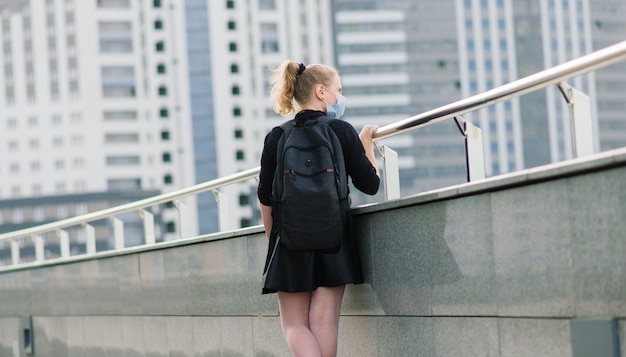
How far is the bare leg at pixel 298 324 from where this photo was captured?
494cm

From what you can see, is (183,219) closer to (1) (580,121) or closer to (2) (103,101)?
(1) (580,121)

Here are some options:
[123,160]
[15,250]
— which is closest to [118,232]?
[15,250]

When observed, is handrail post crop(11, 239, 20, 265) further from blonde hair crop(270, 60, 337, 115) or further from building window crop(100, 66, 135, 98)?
building window crop(100, 66, 135, 98)

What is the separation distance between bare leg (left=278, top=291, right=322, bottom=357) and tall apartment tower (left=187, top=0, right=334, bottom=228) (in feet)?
345

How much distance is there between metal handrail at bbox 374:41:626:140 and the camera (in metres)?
3.81

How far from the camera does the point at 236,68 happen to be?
112000 mm

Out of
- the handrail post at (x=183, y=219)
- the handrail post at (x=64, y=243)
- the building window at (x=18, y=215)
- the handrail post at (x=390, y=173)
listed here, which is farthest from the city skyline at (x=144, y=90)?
the handrail post at (x=390, y=173)

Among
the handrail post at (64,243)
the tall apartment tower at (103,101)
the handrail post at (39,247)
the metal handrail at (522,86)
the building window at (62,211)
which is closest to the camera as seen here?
the metal handrail at (522,86)

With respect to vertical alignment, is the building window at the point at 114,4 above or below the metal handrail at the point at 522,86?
above

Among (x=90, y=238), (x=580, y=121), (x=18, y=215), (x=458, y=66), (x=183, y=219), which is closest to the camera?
(x=580, y=121)

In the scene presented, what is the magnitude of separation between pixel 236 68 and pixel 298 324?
108 m

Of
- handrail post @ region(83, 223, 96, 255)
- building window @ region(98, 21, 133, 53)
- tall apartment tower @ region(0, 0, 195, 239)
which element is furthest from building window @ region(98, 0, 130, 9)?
handrail post @ region(83, 223, 96, 255)

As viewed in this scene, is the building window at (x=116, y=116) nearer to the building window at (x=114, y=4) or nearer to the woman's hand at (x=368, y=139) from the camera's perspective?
the building window at (x=114, y=4)

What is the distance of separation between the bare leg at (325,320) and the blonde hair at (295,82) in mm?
848
